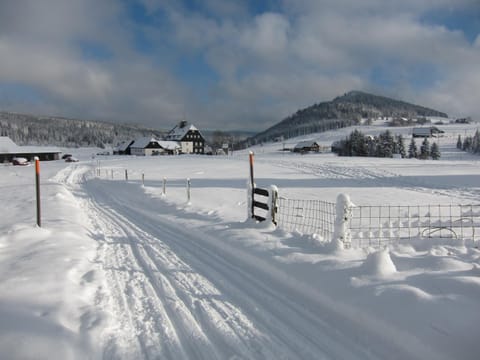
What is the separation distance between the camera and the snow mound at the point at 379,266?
4.68m

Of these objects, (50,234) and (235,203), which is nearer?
(50,234)

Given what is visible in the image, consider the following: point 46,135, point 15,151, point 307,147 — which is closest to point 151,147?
point 15,151

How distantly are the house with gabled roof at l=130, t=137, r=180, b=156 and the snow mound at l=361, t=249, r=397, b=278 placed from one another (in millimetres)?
91121

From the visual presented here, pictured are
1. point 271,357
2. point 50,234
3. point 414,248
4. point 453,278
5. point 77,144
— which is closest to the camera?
point 271,357

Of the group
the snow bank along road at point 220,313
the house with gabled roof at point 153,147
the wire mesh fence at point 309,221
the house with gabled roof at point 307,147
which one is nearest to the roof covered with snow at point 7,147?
the house with gabled roof at point 153,147

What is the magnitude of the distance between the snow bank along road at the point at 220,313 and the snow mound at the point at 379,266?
0.87 meters

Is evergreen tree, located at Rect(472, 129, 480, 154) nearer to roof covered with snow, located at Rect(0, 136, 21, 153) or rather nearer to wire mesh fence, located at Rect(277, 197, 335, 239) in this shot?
A: wire mesh fence, located at Rect(277, 197, 335, 239)

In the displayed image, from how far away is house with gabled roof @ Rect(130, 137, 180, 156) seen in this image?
92188 millimetres

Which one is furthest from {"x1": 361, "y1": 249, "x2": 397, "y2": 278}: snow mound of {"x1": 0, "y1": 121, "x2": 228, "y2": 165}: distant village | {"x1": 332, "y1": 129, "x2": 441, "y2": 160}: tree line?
{"x1": 0, "y1": 121, "x2": 228, "y2": 165}: distant village

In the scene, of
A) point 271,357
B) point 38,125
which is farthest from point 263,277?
point 38,125

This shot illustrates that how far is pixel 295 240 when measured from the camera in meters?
6.84

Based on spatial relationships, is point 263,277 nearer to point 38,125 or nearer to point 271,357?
point 271,357

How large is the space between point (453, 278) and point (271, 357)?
2.84 meters

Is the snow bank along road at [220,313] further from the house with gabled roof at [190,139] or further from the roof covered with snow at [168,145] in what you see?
the house with gabled roof at [190,139]
